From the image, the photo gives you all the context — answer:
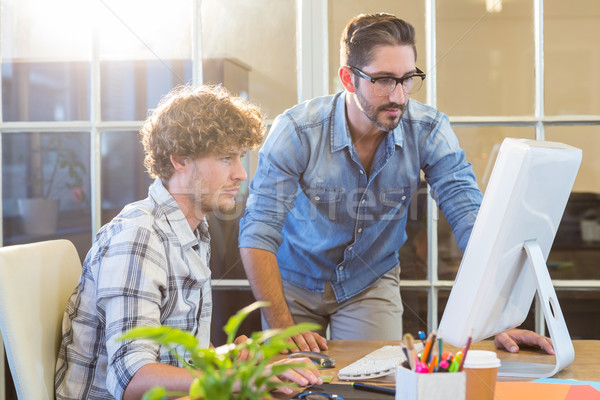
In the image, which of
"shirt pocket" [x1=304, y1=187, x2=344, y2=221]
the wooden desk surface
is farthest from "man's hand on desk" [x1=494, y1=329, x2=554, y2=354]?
"shirt pocket" [x1=304, y1=187, x2=344, y2=221]

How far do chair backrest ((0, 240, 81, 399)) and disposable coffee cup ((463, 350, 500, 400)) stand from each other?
0.78m

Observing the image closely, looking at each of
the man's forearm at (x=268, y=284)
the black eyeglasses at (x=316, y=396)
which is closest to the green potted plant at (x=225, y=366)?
the black eyeglasses at (x=316, y=396)

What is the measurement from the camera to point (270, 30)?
222 centimetres

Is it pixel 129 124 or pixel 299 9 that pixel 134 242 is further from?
pixel 299 9

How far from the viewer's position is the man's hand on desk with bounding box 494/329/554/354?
4.61 ft

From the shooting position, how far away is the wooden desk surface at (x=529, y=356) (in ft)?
4.07

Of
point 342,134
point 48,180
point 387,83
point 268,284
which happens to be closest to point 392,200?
point 342,134

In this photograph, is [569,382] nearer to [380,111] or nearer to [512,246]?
[512,246]

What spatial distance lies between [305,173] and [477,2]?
89cm

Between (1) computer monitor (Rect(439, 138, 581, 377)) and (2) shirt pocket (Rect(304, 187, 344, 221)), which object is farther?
(2) shirt pocket (Rect(304, 187, 344, 221))

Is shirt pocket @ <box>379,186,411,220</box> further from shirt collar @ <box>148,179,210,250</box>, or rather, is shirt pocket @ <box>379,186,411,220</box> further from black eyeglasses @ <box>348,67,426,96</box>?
shirt collar @ <box>148,179,210,250</box>

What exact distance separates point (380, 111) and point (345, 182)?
0.25 metres

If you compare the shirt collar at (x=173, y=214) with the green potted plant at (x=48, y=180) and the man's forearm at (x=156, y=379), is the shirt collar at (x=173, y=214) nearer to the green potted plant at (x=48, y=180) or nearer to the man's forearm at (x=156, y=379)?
the man's forearm at (x=156, y=379)

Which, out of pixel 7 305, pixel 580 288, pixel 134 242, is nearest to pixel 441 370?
pixel 134 242
